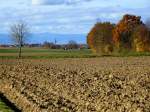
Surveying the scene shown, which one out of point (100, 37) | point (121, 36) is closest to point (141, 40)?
point (121, 36)

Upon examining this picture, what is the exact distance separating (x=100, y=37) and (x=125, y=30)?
598 cm

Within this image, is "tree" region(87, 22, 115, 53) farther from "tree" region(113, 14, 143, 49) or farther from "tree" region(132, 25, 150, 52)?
"tree" region(132, 25, 150, 52)

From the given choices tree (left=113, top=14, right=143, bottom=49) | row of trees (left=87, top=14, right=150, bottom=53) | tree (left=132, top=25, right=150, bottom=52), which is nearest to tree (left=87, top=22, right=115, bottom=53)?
row of trees (left=87, top=14, right=150, bottom=53)

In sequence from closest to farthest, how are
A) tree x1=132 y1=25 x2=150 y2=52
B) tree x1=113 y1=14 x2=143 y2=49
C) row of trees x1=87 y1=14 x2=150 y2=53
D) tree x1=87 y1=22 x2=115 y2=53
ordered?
1. tree x1=132 y1=25 x2=150 y2=52
2. row of trees x1=87 y1=14 x2=150 y2=53
3. tree x1=113 y1=14 x2=143 y2=49
4. tree x1=87 y1=22 x2=115 y2=53

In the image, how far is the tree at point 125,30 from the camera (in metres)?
92.8

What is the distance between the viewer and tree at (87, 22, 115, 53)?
318 feet

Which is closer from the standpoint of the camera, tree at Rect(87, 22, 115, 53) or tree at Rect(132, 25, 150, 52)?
tree at Rect(132, 25, 150, 52)

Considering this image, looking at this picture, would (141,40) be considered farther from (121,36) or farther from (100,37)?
(100,37)

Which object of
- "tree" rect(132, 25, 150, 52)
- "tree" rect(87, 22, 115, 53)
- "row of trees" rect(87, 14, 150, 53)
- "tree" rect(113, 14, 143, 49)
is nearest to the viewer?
"tree" rect(132, 25, 150, 52)

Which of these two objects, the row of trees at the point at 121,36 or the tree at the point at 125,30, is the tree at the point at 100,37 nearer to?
the row of trees at the point at 121,36

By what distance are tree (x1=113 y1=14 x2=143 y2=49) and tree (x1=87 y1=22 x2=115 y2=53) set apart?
199 cm

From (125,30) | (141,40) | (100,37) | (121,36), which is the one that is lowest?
(141,40)

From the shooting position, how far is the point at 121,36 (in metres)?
94.0

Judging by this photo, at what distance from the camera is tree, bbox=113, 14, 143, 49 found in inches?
→ 3654
